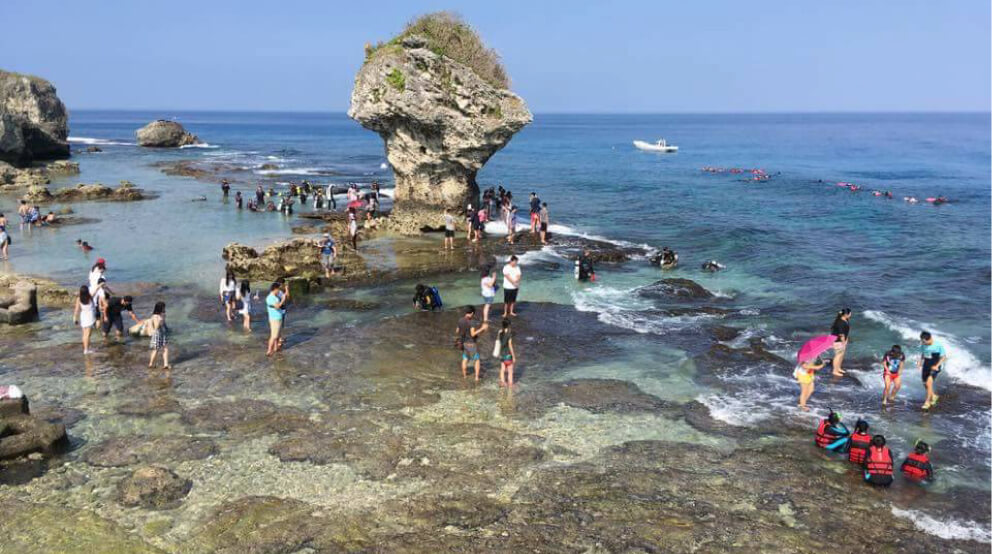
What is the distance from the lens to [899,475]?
13156mm

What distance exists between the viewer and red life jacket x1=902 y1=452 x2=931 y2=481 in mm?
12969

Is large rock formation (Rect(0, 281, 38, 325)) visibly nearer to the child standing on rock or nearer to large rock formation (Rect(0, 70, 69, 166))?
the child standing on rock

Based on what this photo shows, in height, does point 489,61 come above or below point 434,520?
above

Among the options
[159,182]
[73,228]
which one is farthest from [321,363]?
[159,182]

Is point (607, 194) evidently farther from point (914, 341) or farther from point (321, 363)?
point (321, 363)

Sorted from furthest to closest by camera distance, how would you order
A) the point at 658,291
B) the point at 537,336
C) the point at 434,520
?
the point at 658,291 → the point at 537,336 → the point at 434,520

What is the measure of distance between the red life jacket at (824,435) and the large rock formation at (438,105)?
2459cm

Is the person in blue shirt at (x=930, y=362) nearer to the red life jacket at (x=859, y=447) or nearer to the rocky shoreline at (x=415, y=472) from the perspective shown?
the rocky shoreline at (x=415, y=472)

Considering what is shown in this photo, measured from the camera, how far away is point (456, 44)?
120 ft

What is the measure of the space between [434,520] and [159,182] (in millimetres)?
57271

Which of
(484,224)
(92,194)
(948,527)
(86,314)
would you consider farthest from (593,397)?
(92,194)

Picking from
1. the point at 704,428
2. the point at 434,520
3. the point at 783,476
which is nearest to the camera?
the point at 434,520

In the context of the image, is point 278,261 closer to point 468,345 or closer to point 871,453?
point 468,345

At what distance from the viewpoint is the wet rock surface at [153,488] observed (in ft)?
36.4
